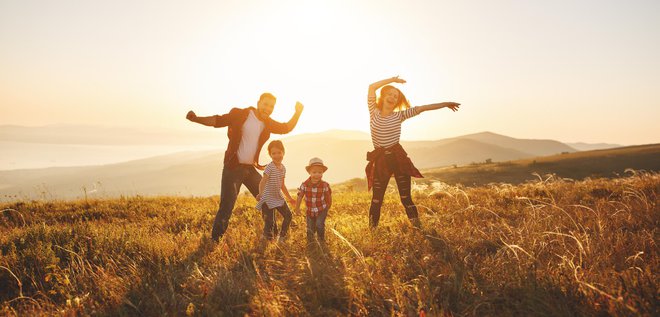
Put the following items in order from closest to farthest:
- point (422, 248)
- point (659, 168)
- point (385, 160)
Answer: point (422, 248), point (385, 160), point (659, 168)

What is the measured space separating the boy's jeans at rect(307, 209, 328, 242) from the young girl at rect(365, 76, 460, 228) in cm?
121

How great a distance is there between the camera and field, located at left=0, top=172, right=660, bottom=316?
2869 mm

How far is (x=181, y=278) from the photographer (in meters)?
3.95

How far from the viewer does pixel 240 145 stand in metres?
6.11

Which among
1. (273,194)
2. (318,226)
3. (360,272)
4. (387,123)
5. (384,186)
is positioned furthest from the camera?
(384,186)

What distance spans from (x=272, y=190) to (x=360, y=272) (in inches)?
107

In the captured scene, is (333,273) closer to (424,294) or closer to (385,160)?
(424,294)

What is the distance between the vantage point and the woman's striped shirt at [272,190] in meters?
5.89

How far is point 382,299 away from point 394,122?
389 cm

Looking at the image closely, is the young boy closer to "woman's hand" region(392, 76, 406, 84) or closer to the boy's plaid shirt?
the boy's plaid shirt

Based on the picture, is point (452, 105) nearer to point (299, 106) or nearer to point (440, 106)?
point (440, 106)

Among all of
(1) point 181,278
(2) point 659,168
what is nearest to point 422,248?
(1) point 181,278

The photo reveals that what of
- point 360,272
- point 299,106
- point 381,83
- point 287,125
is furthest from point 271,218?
point 381,83

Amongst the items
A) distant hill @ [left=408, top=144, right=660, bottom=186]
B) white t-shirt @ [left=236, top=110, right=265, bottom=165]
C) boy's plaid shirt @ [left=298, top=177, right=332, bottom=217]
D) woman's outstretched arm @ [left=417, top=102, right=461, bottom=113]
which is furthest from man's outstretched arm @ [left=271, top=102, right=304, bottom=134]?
distant hill @ [left=408, top=144, right=660, bottom=186]
